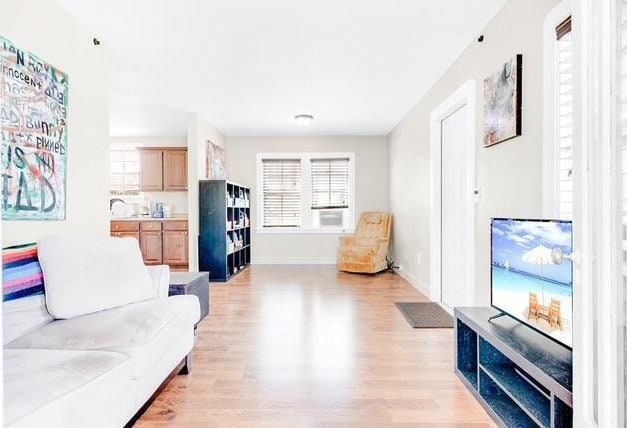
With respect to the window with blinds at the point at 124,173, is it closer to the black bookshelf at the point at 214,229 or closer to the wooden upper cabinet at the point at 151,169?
the wooden upper cabinet at the point at 151,169

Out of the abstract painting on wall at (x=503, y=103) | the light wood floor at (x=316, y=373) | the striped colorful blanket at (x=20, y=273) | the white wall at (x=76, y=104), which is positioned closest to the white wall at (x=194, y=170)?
the light wood floor at (x=316, y=373)

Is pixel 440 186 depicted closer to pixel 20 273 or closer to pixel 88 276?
pixel 88 276

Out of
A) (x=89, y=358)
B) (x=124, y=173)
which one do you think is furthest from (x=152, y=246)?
(x=89, y=358)

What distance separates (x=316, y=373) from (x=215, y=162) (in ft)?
14.7

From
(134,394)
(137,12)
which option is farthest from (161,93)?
(134,394)

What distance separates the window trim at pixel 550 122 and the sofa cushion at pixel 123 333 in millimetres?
2133

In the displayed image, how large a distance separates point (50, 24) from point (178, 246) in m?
4.27

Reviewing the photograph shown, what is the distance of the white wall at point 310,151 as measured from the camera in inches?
272

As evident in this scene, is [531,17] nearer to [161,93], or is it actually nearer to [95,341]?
[95,341]

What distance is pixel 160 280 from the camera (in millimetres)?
2514

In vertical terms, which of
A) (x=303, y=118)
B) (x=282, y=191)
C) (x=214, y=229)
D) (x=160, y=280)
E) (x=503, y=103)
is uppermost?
(x=303, y=118)

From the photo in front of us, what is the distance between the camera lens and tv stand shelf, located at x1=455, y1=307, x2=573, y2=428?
4.53 ft

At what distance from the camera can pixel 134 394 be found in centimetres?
165

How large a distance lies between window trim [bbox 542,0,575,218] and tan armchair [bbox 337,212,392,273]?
12.3ft
